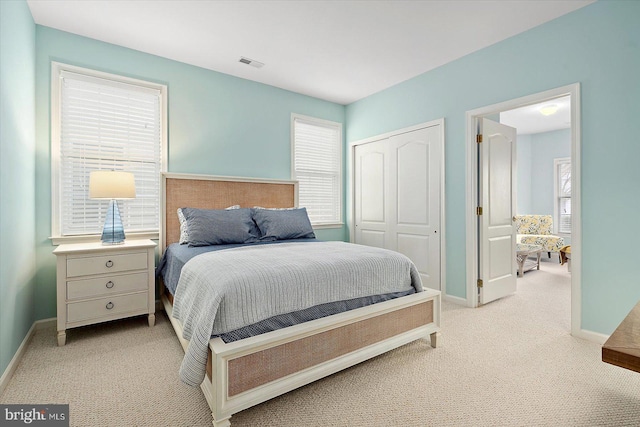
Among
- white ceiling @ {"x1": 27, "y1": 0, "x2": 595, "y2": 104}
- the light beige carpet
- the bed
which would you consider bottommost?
the light beige carpet

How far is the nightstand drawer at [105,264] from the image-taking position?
2373mm

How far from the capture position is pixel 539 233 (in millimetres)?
5820

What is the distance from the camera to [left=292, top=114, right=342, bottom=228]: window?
4.35 meters

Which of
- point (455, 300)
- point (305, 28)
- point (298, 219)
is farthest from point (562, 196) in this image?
point (305, 28)

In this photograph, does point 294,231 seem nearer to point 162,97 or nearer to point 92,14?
point 162,97

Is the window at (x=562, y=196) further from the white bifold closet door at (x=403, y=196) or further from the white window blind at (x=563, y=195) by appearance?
the white bifold closet door at (x=403, y=196)

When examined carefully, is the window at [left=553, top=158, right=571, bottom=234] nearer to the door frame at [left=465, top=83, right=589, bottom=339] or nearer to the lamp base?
the door frame at [left=465, top=83, right=589, bottom=339]

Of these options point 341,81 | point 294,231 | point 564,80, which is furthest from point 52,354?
point 564,80

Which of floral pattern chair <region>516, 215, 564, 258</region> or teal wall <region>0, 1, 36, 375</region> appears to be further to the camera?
floral pattern chair <region>516, 215, 564, 258</region>

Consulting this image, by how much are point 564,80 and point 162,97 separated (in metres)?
3.73

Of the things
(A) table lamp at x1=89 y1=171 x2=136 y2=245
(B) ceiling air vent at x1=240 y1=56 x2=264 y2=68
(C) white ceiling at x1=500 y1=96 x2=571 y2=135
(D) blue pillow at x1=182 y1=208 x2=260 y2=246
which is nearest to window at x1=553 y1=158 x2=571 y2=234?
(C) white ceiling at x1=500 y1=96 x2=571 y2=135

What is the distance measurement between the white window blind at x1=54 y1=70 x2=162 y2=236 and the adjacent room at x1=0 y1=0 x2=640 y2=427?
0.02 m

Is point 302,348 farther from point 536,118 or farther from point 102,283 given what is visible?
point 536,118

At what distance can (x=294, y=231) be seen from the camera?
10.4 feet
